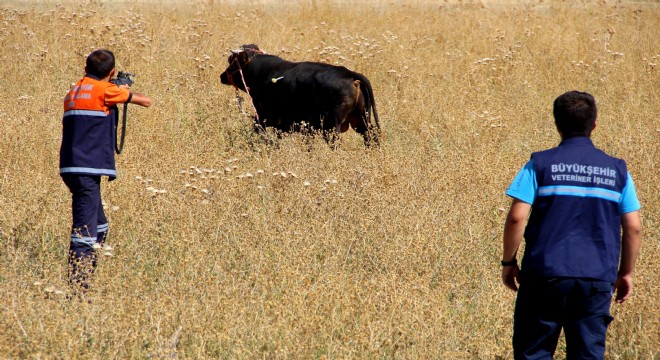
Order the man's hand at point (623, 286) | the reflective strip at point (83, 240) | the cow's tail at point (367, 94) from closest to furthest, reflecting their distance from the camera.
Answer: the man's hand at point (623, 286) → the reflective strip at point (83, 240) → the cow's tail at point (367, 94)

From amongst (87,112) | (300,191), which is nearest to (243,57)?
(300,191)

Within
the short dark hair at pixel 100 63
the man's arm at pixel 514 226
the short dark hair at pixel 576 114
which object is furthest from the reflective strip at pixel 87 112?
the short dark hair at pixel 576 114

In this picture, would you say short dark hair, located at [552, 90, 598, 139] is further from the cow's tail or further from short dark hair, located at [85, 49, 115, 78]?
the cow's tail

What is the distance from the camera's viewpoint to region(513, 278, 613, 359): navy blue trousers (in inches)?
140

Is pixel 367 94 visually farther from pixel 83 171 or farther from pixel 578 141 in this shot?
pixel 578 141

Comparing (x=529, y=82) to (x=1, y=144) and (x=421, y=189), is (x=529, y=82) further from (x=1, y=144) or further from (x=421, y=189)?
(x=1, y=144)

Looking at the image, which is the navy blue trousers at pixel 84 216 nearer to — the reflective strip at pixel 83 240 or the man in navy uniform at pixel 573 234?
the reflective strip at pixel 83 240

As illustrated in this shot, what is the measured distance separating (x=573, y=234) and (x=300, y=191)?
3.39 metres

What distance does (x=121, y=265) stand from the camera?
518cm

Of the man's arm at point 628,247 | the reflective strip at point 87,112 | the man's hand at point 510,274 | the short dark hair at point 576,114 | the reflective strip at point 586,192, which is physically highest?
the short dark hair at point 576,114

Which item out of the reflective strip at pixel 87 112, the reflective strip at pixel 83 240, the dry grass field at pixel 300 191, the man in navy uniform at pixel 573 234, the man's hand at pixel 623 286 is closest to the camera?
the man in navy uniform at pixel 573 234

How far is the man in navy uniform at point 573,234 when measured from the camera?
3537 millimetres

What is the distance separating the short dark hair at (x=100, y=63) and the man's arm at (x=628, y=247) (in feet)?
11.8

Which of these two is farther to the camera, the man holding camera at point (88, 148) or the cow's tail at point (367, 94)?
the cow's tail at point (367, 94)
